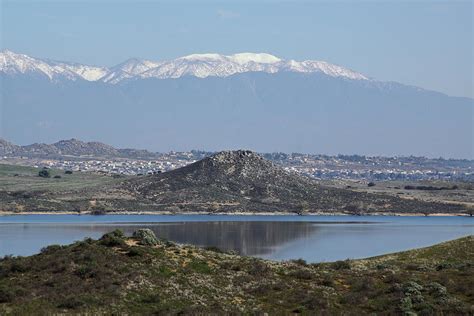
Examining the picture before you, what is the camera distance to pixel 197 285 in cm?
4066

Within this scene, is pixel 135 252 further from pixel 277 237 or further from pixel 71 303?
pixel 277 237

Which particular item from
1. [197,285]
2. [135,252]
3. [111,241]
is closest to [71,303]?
[197,285]

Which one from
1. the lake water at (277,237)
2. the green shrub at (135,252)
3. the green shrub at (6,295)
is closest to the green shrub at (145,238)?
the green shrub at (135,252)

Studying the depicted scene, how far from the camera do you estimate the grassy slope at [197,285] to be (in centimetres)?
3722

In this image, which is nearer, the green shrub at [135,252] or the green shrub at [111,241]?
the green shrub at [135,252]

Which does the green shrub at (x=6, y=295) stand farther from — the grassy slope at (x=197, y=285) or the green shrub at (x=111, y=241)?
the green shrub at (x=111, y=241)

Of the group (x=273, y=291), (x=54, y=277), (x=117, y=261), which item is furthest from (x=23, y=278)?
(x=273, y=291)

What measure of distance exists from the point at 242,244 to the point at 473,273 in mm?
68337

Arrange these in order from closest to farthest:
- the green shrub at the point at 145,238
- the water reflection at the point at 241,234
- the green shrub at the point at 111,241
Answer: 1. the green shrub at the point at 111,241
2. the green shrub at the point at 145,238
3. the water reflection at the point at 241,234

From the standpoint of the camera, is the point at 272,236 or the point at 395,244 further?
the point at 272,236

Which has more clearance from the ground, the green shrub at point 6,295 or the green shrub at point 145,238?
the green shrub at point 145,238

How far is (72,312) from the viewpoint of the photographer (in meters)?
35.2

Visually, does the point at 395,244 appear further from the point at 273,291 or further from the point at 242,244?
the point at 273,291

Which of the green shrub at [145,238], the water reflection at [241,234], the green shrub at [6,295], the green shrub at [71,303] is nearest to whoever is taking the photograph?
the green shrub at [71,303]
